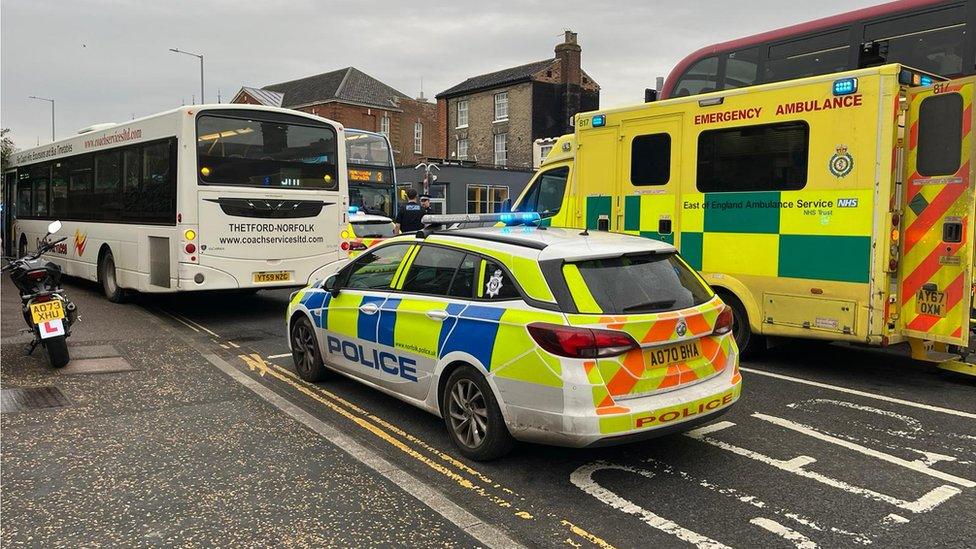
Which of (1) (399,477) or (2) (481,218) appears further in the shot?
(2) (481,218)

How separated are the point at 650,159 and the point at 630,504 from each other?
5226 mm

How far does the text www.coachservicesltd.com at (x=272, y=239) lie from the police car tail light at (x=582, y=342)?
696 centimetres

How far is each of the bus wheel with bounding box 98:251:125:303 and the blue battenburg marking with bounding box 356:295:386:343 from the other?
24.9 feet

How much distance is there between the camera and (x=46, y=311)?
7.14 metres

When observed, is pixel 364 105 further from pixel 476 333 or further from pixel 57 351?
pixel 476 333

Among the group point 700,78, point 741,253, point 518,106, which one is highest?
point 518,106

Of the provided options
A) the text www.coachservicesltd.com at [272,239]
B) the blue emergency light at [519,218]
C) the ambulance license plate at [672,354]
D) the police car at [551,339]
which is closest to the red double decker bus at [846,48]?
the blue emergency light at [519,218]

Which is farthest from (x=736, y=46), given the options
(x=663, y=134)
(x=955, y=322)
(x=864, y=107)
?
(x=955, y=322)

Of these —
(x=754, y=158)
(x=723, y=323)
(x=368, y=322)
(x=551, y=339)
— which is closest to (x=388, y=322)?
(x=368, y=322)

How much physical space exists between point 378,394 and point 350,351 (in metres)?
0.53

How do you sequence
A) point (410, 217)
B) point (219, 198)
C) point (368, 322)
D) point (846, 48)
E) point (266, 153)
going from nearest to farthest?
point (368, 322)
point (846, 48)
point (219, 198)
point (266, 153)
point (410, 217)

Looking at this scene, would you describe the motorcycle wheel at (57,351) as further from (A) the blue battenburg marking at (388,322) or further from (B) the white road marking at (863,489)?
(B) the white road marking at (863,489)

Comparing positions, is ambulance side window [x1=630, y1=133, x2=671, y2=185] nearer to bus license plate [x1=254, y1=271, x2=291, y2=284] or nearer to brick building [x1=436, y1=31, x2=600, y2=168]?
bus license plate [x1=254, y1=271, x2=291, y2=284]

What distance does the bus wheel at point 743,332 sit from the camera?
762 centimetres
